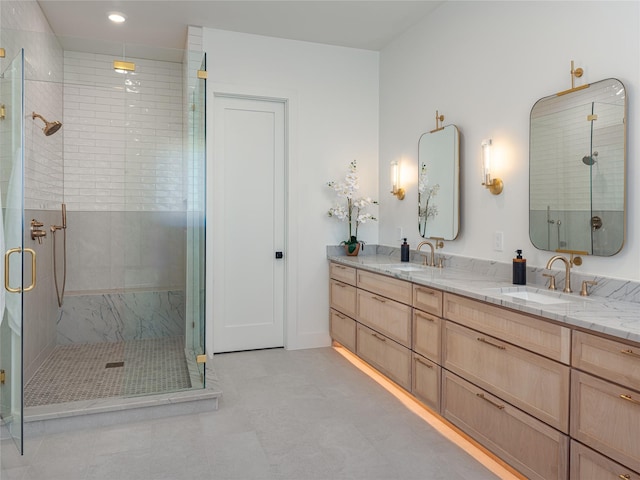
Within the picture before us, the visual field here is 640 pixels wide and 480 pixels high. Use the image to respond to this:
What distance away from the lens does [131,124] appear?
3.09 metres

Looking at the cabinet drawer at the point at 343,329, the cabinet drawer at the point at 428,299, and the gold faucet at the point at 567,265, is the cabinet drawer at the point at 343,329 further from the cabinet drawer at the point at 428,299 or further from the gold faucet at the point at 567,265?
the gold faucet at the point at 567,265

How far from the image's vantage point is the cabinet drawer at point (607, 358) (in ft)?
5.16

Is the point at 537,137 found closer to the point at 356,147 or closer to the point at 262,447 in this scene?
the point at 356,147

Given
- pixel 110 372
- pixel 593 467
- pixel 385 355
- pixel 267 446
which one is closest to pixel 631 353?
pixel 593 467

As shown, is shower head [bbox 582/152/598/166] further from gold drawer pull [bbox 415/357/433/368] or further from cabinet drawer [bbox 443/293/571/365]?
gold drawer pull [bbox 415/357/433/368]

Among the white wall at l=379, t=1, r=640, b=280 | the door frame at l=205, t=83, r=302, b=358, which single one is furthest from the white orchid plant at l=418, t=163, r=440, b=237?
the door frame at l=205, t=83, r=302, b=358

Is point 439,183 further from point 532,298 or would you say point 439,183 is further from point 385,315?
point 532,298

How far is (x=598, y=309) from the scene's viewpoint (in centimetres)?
196

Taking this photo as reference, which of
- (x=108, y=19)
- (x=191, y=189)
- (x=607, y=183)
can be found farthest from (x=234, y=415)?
(x=108, y=19)

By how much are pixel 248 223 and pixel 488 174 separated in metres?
2.12

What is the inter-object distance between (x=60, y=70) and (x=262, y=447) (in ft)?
9.40

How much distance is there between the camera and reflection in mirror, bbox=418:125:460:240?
3.36m

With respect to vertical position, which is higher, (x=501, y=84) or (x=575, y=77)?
(x=501, y=84)

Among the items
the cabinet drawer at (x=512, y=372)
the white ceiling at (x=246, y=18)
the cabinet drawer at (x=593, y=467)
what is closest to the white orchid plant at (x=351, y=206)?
the white ceiling at (x=246, y=18)
